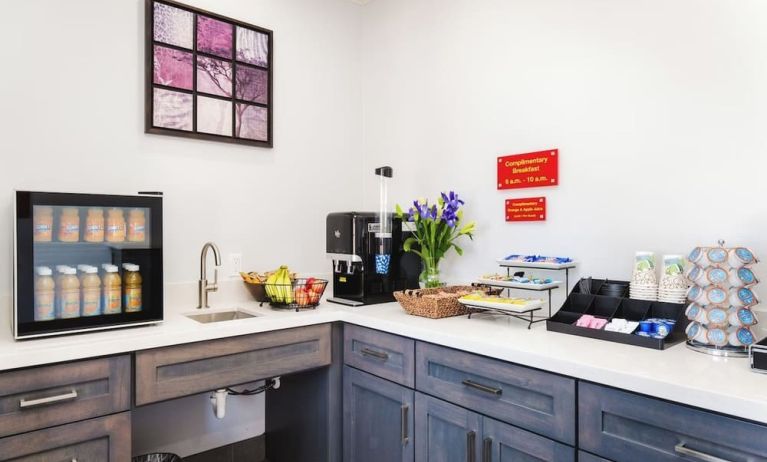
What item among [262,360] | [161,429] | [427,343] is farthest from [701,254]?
[161,429]

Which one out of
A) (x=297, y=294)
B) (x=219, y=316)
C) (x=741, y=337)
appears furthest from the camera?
(x=219, y=316)

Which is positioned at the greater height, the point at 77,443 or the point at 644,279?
the point at 644,279

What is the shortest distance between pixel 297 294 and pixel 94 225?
31.0 inches

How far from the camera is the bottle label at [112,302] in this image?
5.38 ft

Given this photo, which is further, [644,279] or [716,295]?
[644,279]

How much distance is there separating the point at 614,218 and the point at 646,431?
892 mm

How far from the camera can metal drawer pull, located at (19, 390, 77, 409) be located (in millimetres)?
1309

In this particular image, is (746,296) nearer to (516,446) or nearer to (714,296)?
(714,296)

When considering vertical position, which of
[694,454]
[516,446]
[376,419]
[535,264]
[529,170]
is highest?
[529,170]

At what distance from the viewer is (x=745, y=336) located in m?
1.31

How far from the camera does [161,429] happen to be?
6.95 ft

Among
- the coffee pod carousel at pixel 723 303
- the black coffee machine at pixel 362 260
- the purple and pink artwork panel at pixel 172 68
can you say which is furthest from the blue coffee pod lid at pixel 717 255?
the purple and pink artwork panel at pixel 172 68

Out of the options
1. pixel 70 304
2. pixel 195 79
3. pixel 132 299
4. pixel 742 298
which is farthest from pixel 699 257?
pixel 195 79

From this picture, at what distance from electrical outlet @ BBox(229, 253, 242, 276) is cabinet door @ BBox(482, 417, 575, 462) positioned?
4.58 ft
